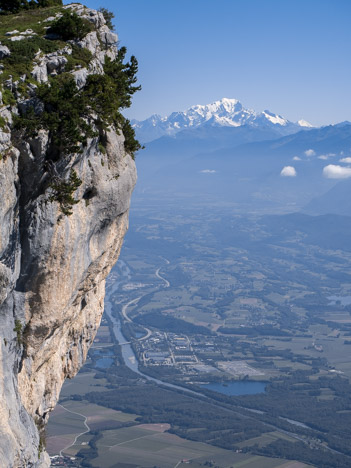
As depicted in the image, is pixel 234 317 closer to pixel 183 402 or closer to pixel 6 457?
pixel 183 402

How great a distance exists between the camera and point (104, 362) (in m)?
129

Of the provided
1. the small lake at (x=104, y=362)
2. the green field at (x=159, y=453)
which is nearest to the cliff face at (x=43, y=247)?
the green field at (x=159, y=453)

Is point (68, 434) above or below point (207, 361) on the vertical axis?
above

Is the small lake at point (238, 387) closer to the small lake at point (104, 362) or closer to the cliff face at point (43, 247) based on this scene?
the small lake at point (104, 362)

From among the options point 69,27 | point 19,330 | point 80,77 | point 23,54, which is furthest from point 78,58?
point 19,330

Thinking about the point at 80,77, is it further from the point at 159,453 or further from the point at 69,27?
the point at 159,453

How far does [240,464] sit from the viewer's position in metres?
77.9

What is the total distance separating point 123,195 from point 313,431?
83315mm

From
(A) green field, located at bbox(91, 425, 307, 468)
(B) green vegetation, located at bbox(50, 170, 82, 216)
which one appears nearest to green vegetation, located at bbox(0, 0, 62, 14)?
(B) green vegetation, located at bbox(50, 170, 82, 216)

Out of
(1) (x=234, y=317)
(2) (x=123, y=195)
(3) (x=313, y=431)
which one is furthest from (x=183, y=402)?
(2) (x=123, y=195)

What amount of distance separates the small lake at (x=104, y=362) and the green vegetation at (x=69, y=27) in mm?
111092

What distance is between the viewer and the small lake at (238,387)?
11396cm

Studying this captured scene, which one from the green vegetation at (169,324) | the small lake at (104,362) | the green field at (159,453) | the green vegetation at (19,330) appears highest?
the green vegetation at (19,330)

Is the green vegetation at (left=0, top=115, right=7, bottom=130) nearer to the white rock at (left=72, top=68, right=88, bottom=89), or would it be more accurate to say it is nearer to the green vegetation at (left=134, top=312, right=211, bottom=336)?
the white rock at (left=72, top=68, right=88, bottom=89)
